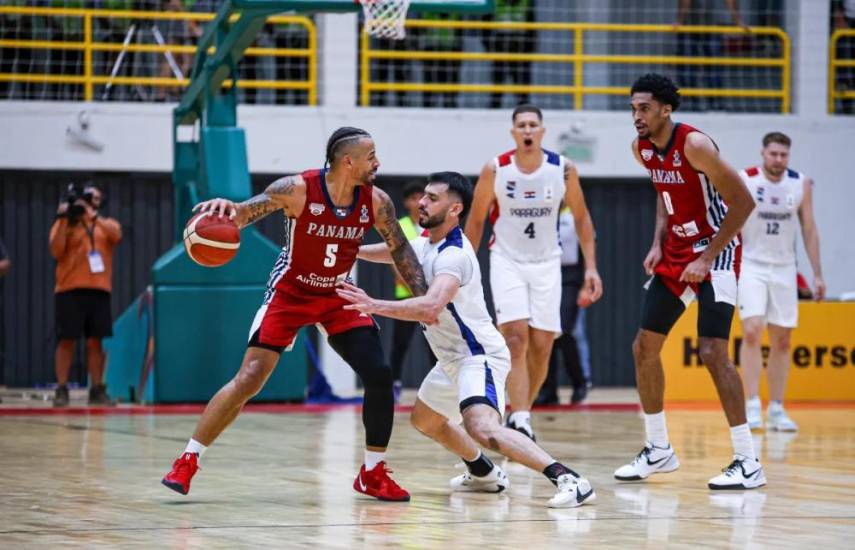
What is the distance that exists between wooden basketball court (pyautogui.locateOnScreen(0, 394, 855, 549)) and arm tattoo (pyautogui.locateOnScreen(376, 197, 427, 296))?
1.08 meters

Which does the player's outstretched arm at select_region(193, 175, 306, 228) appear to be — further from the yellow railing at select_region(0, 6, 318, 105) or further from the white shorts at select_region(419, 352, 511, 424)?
the yellow railing at select_region(0, 6, 318, 105)

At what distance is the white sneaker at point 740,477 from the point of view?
24.0 ft

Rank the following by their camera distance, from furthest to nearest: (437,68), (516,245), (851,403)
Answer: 1. (437,68)
2. (851,403)
3. (516,245)

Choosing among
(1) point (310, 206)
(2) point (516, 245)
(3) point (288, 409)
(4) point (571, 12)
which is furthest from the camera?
(4) point (571, 12)

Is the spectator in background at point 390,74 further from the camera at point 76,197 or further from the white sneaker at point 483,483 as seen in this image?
the white sneaker at point 483,483

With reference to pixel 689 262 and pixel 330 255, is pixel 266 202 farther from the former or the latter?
pixel 689 262

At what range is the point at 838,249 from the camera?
1811 centimetres

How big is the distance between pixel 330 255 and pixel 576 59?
1096 centimetres

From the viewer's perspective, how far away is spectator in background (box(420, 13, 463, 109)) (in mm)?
18016

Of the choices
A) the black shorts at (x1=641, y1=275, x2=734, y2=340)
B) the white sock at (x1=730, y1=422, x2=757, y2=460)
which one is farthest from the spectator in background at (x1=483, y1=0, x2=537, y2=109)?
the white sock at (x1=730, y1=422, x2=757, y2=460)

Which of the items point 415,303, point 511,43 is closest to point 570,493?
point 415,303

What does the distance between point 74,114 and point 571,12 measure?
22.4ft

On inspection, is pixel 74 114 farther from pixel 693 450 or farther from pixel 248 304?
pixel 693 450

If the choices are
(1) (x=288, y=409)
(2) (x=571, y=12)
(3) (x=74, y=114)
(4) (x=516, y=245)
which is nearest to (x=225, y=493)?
(4) (x=516, y=245)
